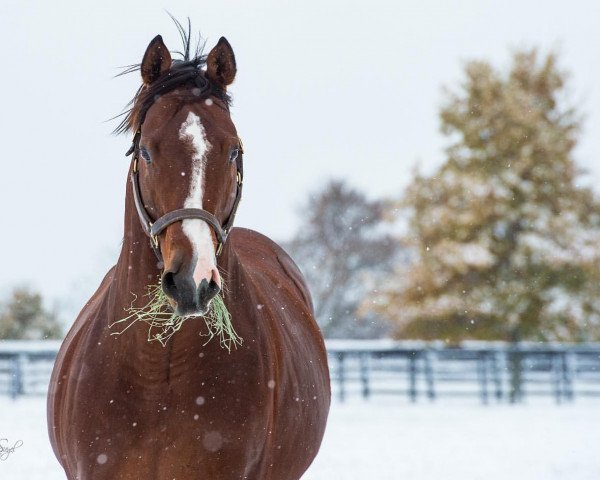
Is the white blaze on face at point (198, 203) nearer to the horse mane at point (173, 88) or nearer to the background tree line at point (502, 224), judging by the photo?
the horse mane at point (173, 88)

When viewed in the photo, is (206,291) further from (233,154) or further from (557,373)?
(557,373)

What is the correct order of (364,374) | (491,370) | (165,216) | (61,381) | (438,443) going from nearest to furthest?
(165,216) < (61,381) < (438,443) < (364,374) < (491,370)

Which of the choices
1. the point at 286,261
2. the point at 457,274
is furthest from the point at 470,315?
the point at 286,261

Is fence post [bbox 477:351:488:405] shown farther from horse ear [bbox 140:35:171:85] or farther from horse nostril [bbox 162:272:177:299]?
horse nostril [bbox 162:272:177:299]

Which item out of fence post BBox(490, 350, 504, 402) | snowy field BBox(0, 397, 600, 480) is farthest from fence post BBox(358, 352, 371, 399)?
fence post BBox(490, 350, 504, 402)

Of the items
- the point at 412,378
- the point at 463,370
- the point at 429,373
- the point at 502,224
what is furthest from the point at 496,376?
the point at 502,224

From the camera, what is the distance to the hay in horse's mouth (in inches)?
125

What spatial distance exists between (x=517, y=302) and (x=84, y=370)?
51.3 feet

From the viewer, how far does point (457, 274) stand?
1834cm

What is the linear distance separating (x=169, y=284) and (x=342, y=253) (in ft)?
119

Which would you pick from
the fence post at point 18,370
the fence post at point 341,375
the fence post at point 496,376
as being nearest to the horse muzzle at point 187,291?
the fence post at point 341,375

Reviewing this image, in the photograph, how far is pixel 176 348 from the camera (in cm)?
327

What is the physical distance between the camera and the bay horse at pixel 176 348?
10.0 feet

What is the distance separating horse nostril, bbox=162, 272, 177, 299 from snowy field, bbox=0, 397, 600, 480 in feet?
18.4
